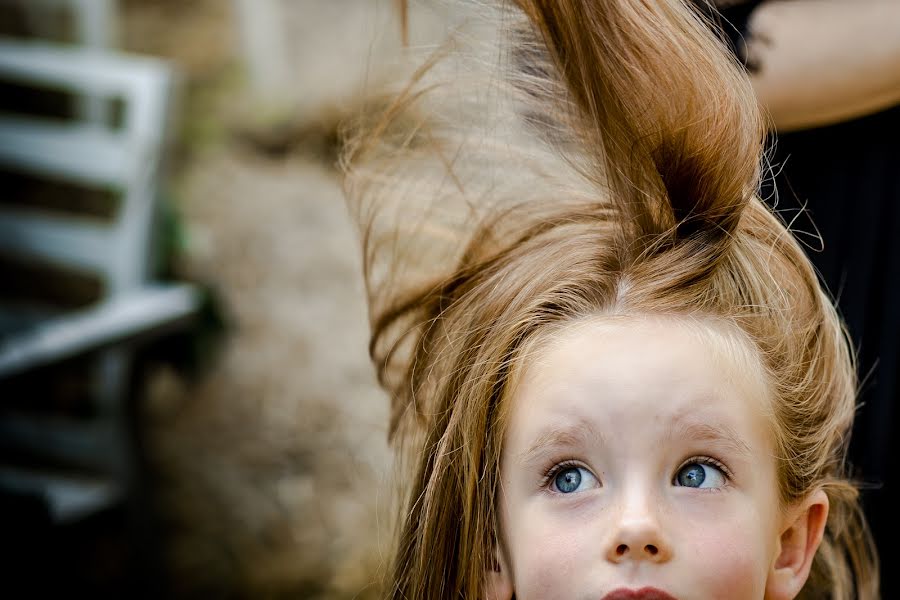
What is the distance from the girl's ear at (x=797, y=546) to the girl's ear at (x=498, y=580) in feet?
0.83

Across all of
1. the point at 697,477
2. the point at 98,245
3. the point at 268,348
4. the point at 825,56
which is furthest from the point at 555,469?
the point at 268,348

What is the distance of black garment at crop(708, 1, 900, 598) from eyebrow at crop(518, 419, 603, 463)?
0.41 m

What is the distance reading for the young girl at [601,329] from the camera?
0.90 meters

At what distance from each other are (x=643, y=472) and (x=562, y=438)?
8cm

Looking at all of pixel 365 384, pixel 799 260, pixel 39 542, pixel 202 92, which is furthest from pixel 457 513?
pixel 202 92

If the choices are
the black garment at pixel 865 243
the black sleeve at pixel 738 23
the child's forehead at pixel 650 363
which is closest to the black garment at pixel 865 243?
the black garment at pixel 865 243

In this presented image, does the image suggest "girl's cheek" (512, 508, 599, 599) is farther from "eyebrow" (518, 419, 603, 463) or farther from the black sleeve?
the black sleeve

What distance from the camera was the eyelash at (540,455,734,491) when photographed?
905mm

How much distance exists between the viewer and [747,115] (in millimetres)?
959

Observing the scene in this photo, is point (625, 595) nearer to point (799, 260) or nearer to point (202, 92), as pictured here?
point (799, 260)

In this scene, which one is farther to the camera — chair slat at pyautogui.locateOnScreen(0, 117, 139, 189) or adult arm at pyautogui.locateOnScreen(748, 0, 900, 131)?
chair slat at pyautogui.locateOnScreen(0, 117, 139, 189)

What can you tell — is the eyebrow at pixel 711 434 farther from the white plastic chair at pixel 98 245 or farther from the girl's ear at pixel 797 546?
the white plastic chair at pixel 98 245

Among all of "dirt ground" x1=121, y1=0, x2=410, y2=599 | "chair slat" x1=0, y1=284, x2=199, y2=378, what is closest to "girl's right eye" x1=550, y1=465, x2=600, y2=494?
"chair slat" x1=0, y1=284, x2=199, y2=378

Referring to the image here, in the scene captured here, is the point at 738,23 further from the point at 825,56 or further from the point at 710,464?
the point at 710,464
